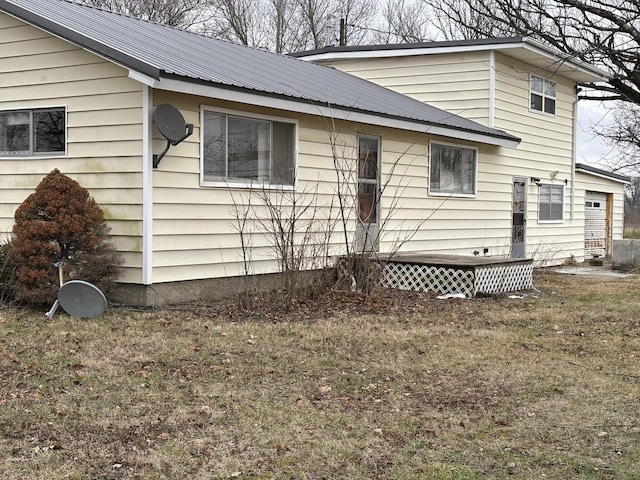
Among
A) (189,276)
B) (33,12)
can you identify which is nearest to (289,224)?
(189,276)

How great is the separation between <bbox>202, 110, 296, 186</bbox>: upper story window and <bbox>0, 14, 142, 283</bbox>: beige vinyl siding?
106 cm

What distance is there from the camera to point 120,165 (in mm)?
9141

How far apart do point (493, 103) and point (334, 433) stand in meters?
12.6

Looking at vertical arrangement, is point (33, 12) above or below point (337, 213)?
above

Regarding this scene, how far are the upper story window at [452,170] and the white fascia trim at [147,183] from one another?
6.62 m

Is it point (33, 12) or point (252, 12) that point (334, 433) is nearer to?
point (33, 12)

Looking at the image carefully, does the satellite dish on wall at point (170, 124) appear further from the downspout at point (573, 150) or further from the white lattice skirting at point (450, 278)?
the downspout at point (573, 150)

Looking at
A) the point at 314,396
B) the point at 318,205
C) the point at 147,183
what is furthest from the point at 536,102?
the point at 314,396

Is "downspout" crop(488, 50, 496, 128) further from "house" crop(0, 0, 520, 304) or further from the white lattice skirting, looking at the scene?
the white lattice skirting

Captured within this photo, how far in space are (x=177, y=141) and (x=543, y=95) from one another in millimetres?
11922

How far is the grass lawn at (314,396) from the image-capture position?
14.1 ft

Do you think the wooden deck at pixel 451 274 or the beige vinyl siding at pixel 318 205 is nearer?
the beige vinyl siding at pixel 318 205

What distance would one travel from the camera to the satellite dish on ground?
8.27 metres

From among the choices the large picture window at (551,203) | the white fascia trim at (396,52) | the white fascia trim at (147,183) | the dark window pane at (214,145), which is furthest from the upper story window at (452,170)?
the white fascia trim at (147,183)
